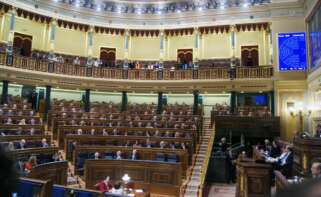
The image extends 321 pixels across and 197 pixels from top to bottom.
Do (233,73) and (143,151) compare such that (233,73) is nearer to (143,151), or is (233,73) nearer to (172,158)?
(172,158)

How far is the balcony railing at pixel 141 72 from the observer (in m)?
14.6

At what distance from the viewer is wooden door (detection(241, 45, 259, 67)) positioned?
56.7ft

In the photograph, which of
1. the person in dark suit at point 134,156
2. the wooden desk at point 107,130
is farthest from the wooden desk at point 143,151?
the wooden desk at point 107,130

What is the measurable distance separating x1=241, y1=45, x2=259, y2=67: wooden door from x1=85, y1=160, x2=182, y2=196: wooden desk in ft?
34.2

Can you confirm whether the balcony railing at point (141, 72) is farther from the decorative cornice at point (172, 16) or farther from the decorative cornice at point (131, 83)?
the decorative cornice at point (172, 16)

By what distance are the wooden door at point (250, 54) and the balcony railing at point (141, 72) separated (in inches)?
87.0

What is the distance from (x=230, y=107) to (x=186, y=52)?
5.28m

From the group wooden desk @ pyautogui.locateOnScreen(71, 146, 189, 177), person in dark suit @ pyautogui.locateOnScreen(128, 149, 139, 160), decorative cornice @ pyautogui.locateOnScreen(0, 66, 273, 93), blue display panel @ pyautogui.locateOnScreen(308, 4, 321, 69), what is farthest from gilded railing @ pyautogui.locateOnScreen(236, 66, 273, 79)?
person in dark suit @ pyautogui.locateOnScreen(128, 149, 139, 160)

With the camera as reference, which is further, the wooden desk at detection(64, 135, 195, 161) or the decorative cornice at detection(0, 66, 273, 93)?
the decorative cornice at detection(0, 66, 273, 93)

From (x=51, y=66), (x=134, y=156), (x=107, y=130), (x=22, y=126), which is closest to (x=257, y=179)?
(x=134, y=156)

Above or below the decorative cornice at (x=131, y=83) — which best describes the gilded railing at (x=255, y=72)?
above

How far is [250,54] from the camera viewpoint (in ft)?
57.4

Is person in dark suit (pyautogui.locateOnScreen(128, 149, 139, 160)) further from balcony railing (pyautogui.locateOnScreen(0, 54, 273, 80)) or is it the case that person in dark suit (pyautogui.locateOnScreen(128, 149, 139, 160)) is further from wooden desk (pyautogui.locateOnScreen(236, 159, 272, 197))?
balcony railing (pyautogui.locateOnScreen(0, 54, 273, 80))

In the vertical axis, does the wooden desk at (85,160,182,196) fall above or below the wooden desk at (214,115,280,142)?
below
